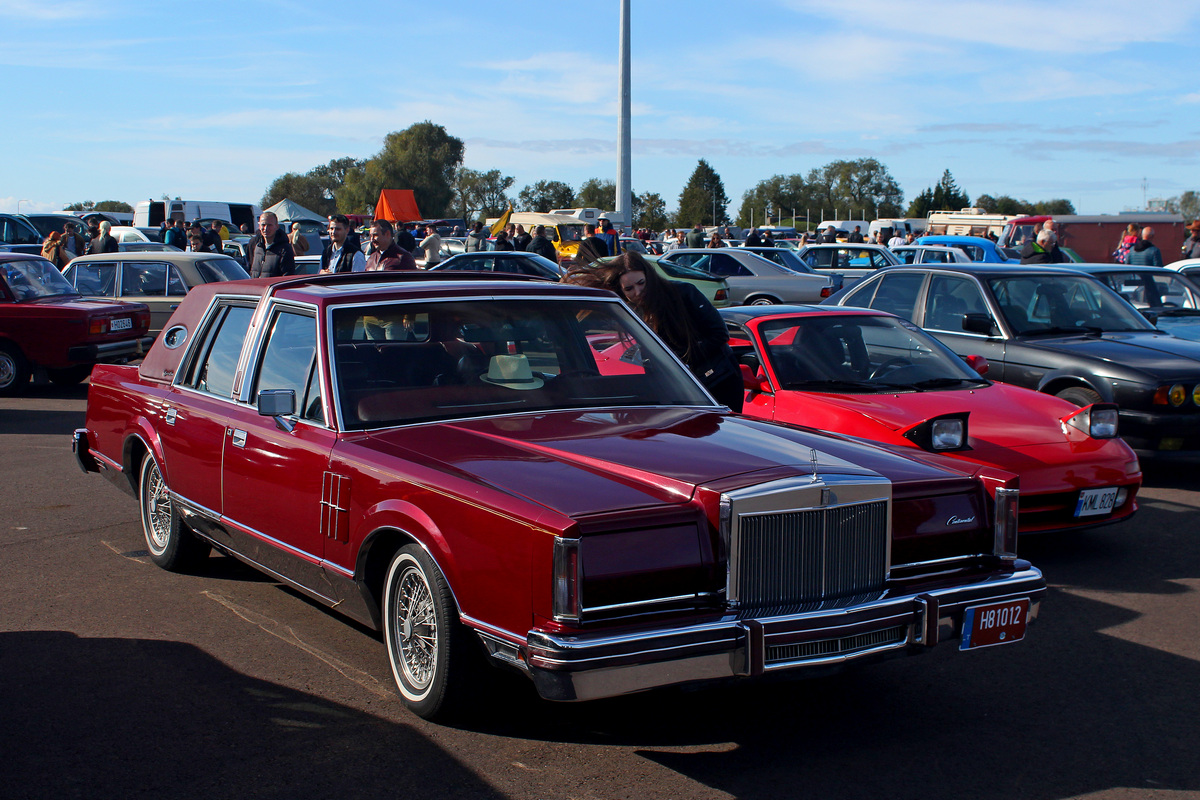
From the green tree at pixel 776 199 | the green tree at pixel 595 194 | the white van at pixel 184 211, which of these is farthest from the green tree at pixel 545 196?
the white van at pixel 184 211

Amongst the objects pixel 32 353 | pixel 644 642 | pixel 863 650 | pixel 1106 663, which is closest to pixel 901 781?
pixel 863 650

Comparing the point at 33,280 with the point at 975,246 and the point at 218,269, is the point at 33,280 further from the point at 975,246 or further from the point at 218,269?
the point at 975,246

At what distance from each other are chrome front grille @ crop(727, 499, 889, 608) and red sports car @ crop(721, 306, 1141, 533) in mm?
2304

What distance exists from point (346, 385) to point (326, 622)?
51.0 inches

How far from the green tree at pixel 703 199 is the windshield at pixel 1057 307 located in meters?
97.8

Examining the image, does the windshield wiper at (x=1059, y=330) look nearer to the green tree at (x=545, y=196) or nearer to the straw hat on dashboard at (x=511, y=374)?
the straw hat on dashboard at (x=511, y=374)

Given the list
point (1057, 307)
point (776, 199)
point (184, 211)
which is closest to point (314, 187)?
point (776, 199)

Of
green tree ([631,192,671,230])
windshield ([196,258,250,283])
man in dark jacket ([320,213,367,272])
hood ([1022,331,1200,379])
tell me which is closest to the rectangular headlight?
hood ([1022,331,1200,379])

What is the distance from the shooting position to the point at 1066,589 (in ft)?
18.2

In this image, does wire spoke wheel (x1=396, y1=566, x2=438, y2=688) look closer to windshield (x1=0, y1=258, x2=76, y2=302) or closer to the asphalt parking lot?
the asphalt parking lot

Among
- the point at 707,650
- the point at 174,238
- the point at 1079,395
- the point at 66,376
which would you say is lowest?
the point at 66,376

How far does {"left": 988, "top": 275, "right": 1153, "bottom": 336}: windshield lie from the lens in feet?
28.8

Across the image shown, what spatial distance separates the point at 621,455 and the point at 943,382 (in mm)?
3865

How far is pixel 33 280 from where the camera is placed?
1327 cm
